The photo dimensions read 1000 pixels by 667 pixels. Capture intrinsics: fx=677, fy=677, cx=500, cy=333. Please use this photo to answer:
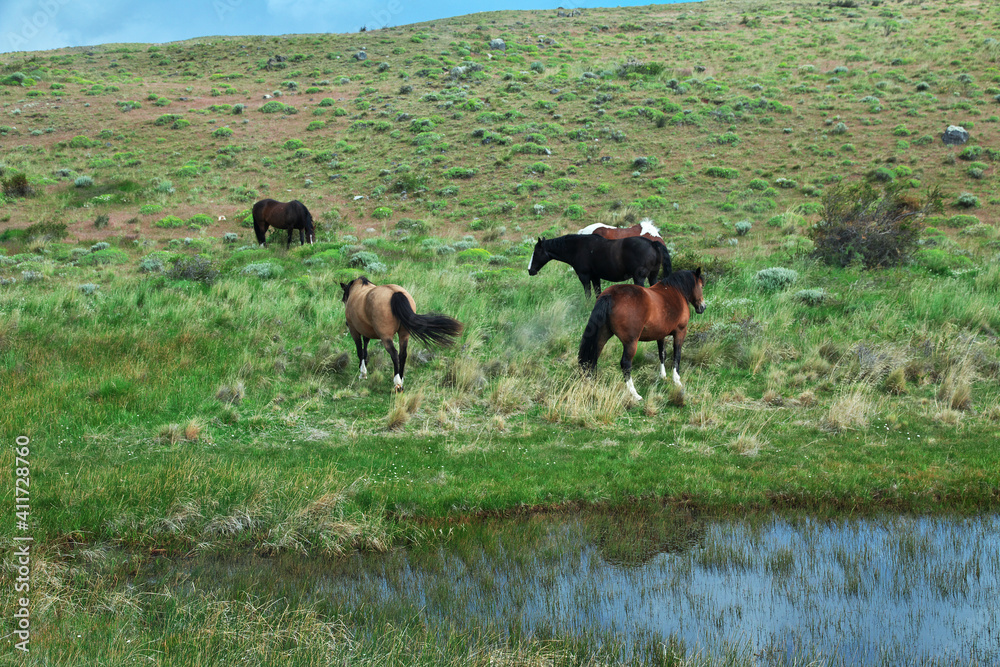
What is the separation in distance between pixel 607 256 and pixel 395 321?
21.2 feet

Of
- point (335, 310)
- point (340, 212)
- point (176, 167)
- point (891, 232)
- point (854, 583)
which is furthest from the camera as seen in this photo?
point (176, 167)

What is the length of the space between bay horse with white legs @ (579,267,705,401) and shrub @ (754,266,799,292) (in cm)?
560

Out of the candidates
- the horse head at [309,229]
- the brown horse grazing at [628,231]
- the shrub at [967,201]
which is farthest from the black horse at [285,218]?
the shrub at [967,201]

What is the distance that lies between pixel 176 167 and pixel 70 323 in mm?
27134

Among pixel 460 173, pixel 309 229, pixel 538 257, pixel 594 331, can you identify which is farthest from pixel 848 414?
pixel 460 173

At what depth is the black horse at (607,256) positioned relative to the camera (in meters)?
15.5

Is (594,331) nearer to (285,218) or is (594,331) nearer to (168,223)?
(285,218)

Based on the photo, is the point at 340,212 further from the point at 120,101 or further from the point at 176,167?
the point at 120,101

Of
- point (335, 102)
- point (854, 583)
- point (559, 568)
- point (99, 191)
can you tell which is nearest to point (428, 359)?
point (559, 568)

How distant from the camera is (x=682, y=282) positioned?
11711mm

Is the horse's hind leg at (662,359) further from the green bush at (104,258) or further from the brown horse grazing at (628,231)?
the green bush at (104,258)

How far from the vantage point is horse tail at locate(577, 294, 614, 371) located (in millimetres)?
11086

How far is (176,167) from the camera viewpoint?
37.2m

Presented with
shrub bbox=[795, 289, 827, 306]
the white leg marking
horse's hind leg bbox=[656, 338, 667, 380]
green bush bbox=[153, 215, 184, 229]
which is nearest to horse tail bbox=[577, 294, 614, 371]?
the white leg marking
